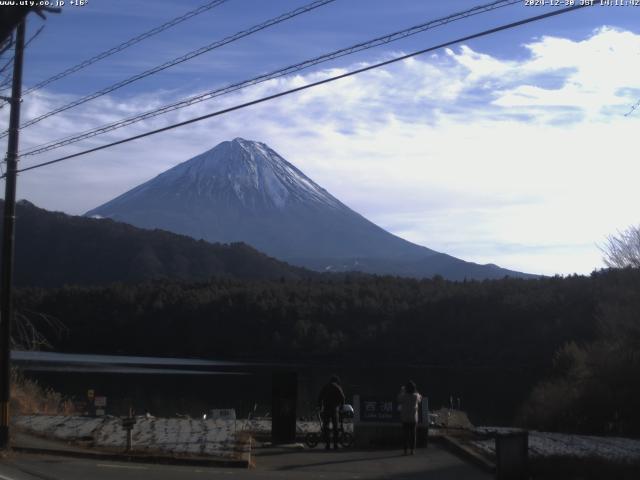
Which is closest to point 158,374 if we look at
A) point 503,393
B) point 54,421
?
point 503,393

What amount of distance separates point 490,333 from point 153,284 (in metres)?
45.5

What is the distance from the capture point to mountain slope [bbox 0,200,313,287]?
144 m

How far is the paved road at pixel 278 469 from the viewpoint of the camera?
47.5 feet

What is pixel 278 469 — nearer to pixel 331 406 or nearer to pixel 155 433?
pixel 331 406

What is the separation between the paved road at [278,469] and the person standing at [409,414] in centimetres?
32

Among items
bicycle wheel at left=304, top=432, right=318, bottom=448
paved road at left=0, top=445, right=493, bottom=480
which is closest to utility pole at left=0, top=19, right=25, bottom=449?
paved road at left=0, top=445, right=493, bottom=480

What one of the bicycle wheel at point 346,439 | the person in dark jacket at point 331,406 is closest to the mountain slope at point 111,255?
the bicycle wheel at point 346,439

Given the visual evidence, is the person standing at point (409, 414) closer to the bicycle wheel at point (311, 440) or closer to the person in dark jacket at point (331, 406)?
the person in dark jacket at point (331, 406)

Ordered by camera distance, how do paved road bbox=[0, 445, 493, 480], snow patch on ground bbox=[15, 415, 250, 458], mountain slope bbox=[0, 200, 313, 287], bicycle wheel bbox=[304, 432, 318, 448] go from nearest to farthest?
paved road bbox=[0, 445, 493, 480] → snow patch on ground bbox=[15, 415, 250, 458] → bicycle wheel bbox=[304, 432, 318, 448] → mountain slope bbox=[0, 200, 313, 287]

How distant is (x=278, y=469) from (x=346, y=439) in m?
4.53

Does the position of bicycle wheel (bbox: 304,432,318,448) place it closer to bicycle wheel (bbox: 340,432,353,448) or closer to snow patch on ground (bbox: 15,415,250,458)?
bicycle wheel (bbox: 340,432,353,448)

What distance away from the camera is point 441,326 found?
332 ft

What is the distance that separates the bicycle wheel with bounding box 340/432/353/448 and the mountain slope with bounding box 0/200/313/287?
121 metres

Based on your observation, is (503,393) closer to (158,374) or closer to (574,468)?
(158,374)
